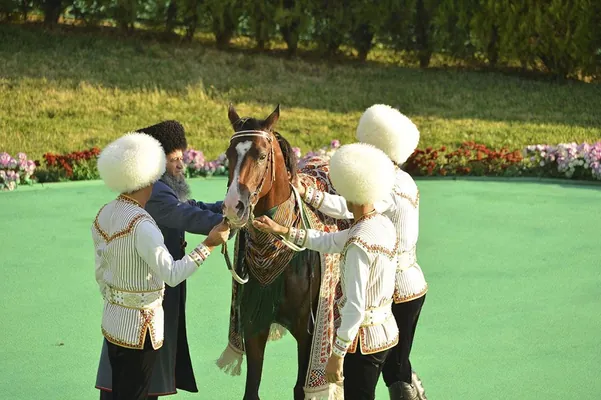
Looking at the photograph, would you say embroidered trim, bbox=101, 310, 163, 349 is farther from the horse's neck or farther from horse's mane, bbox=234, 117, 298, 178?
horse's mane, bbox=234, 117, 298, 178

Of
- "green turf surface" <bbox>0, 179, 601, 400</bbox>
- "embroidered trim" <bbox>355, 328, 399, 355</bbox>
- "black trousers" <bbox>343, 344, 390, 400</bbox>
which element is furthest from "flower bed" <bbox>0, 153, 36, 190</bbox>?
"embroidered trim" <bbox>355, 328, 399, 355</bbox>

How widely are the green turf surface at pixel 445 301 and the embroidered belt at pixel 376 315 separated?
1.51m

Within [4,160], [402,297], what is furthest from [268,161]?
[4,160]

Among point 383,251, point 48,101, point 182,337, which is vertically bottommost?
point 48,101

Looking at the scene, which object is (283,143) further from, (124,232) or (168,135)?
(124,232)

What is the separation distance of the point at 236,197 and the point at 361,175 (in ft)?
1.70

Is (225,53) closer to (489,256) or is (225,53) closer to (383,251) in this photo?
(489,256)

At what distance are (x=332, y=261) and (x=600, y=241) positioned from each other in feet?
15.3

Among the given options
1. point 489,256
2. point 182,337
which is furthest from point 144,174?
point 489,256

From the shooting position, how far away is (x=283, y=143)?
4.98 metres

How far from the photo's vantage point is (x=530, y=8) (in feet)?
54.0

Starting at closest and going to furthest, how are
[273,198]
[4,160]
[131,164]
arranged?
[131,164] → [273,198] → [4,160]

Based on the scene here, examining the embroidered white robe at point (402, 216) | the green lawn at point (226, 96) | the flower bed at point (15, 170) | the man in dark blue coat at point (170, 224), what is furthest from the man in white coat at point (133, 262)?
the green lawn at point (226, 96)

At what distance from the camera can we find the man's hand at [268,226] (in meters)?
4.73
